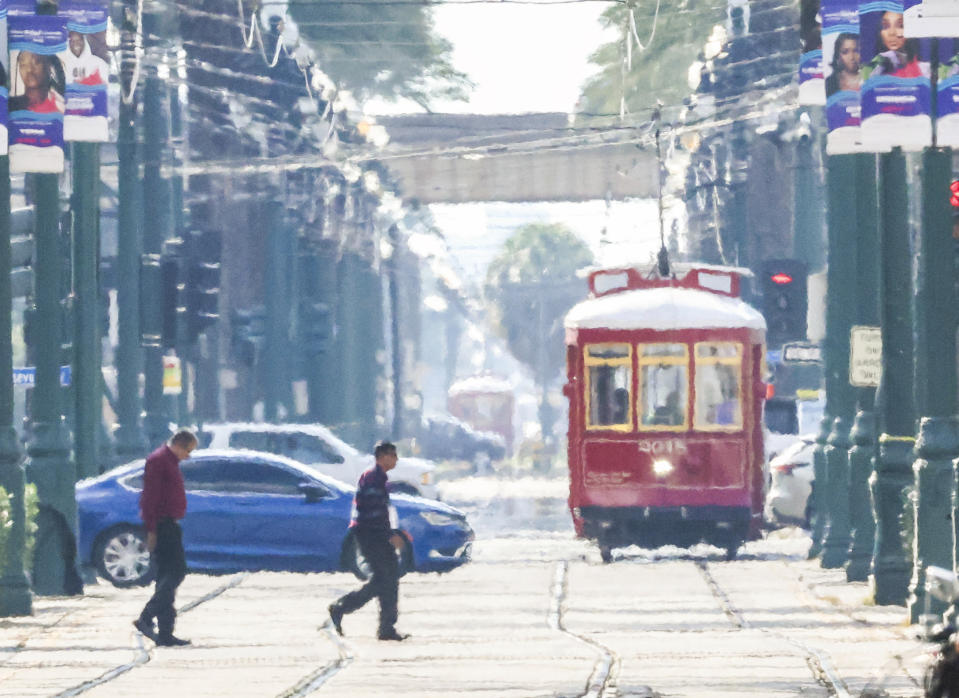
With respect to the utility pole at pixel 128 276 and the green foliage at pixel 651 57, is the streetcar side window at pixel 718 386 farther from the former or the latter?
the green foliage at pixel 651 57

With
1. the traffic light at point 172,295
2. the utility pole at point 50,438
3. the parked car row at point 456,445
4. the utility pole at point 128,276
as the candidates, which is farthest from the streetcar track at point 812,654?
the parked car row at point 456,445

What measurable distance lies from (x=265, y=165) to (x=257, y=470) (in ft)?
91.6

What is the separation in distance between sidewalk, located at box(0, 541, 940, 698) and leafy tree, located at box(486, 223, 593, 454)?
97676mm

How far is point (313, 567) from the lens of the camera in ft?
87.1

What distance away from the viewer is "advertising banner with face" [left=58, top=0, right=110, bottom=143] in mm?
24047

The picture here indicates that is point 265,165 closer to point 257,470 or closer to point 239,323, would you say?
point 239,323

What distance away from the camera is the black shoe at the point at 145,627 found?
1858 centimetres

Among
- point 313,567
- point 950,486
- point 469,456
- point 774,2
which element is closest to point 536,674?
point 950,486

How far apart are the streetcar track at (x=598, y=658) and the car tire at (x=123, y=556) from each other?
14.4 feet

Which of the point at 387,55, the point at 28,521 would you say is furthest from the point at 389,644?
the point at 387,55

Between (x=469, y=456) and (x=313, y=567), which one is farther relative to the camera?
(x=469, y=456)

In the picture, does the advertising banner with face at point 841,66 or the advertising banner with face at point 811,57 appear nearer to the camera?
the advertising banner with face at point 841,66

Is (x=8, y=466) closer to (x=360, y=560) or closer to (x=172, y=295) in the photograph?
(x=360, y=560)

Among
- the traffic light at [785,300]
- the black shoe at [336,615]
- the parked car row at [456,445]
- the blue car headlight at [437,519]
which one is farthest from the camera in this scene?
the parked car row at [456,445]
